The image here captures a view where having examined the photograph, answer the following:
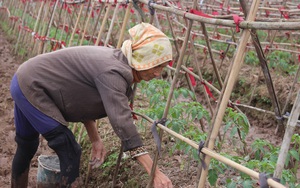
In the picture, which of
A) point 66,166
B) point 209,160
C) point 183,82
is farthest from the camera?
point 183,82

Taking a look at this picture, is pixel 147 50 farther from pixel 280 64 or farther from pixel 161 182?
pixel 280 64

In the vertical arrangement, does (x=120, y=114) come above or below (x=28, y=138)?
above

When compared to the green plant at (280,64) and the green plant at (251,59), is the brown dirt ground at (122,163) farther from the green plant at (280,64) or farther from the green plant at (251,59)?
the green plant at (251,59)

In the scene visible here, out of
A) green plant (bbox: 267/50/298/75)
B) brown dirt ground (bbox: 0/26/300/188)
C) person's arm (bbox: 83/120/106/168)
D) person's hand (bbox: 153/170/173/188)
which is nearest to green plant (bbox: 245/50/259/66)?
green plant (bbox: 267/50/298/75)

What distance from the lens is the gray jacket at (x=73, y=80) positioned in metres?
2.30

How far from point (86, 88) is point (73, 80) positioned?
91 mm

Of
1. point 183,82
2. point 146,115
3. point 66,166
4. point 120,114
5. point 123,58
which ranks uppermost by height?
point 123,58

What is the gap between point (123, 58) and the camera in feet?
7.83

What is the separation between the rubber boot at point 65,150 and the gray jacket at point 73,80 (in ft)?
0.27

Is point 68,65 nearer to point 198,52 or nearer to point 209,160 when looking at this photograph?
point 209,160

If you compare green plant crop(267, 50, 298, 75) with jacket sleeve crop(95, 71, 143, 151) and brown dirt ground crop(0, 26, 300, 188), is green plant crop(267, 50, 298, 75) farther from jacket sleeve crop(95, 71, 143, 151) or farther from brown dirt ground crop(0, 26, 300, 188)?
jacket sleeve crop(95, 71, 143, 151)

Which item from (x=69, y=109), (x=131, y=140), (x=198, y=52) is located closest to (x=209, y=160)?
(x=131, y=140)

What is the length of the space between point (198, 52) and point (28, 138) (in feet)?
17.9

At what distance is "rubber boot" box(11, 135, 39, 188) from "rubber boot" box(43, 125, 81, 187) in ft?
1.06
